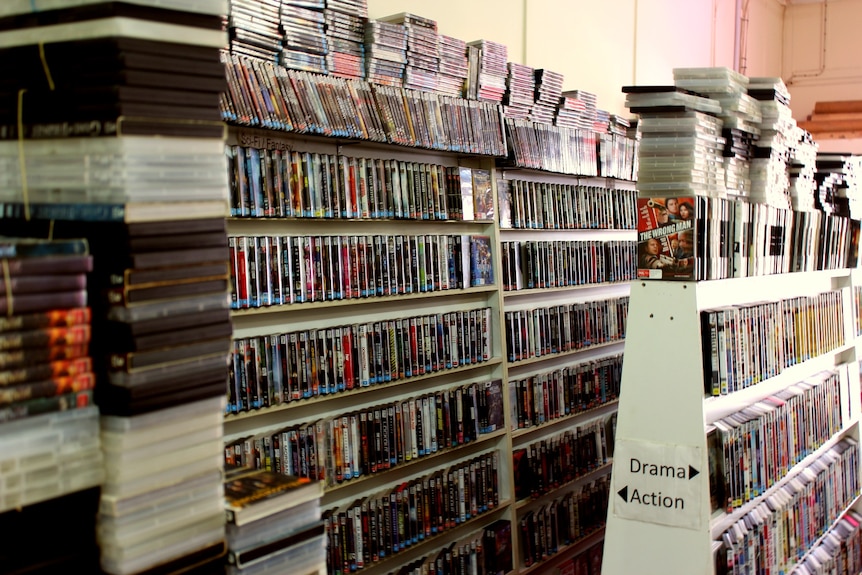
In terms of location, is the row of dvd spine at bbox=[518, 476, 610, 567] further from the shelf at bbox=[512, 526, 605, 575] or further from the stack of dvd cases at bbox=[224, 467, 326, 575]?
the stack of dvd cases at bbox=[224, 467, 326, 575]

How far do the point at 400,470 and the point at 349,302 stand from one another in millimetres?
886

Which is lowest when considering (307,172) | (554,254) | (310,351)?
(310,351)

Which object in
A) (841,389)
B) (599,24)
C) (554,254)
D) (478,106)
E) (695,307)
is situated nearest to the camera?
(695,307)

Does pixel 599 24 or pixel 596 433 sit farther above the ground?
pixel 599 24

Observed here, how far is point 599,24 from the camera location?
535cm

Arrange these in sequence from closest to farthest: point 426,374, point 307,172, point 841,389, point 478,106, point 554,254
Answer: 1. point 307,172
2. point 426,374
3. point 478,106
4. point 841,389
5. point 554,254

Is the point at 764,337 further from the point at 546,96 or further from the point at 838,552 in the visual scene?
the point at 546,96

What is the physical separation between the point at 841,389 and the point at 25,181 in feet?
12.8

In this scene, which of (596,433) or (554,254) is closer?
(554,254)

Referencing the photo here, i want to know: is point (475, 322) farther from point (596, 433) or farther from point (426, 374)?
point (596, 433)

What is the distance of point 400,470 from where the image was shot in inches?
138

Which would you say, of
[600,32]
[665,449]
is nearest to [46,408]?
[665,449]

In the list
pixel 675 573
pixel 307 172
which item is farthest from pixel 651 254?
pixel 307 172

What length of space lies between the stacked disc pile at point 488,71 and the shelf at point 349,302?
0.90 m
